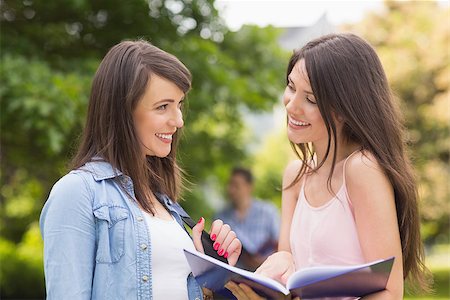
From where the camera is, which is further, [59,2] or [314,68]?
[59,2]

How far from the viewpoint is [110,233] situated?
Answer: 243 centimetres

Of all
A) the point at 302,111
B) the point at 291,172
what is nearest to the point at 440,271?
the point at 291,172

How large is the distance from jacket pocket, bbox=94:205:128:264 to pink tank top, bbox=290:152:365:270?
24.2 inches

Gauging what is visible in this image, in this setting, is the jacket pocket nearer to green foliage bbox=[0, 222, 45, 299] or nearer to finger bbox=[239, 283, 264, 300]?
finger bbox=[239, 283, 264, 300]

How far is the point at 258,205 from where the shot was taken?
703 cm

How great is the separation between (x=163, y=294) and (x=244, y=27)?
5664 millimetres

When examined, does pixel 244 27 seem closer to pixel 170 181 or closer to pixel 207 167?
pixel 207 167

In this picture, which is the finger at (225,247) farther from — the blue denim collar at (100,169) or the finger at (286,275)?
the blue denim collar at (100,169)

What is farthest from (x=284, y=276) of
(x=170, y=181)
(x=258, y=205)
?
(x=258, y=205)

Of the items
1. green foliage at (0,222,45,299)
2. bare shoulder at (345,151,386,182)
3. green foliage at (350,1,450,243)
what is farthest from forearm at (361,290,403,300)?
green foliage at (350,1,450,243)

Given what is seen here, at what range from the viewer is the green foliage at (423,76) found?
14477 millimetres

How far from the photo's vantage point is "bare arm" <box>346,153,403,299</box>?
7.81 feet

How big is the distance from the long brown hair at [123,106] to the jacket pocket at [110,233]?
0.55 ft

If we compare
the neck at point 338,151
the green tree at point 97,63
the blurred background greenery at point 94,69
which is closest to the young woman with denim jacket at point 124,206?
the neck at point 338,151
